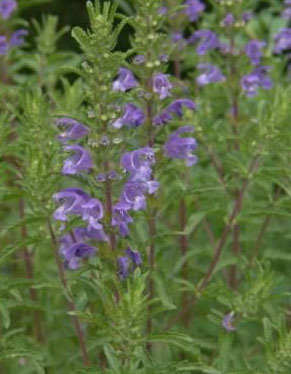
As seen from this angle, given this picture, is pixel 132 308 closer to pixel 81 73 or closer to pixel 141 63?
pixel 81 73

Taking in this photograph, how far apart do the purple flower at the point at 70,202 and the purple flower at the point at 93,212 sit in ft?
0.17

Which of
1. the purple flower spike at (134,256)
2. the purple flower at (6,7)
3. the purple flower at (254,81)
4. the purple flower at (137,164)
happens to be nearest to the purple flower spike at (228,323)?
the purple flower spike at (134,256)

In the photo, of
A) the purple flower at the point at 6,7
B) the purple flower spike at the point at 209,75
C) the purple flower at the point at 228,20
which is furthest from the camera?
the purple flower at the point at 6,7

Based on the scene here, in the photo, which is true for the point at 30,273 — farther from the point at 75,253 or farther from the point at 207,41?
Result: the point at 207,41

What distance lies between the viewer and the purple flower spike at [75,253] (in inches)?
119

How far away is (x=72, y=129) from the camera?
2.84 metres

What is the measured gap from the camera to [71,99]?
394 centimetres

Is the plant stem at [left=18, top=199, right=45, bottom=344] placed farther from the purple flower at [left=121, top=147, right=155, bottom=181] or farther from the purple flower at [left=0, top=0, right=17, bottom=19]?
the purple flower at [left=0, top=0, right=17, bottom=19]

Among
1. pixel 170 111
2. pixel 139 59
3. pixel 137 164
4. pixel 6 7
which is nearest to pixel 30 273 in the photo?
pixel 170 111

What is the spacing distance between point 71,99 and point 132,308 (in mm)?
1668

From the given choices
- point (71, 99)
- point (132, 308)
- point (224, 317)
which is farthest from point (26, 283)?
point (71, 99)

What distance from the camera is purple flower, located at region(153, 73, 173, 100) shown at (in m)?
3.09

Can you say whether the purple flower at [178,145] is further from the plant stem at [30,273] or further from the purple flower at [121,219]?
the plant stem at [30,273]

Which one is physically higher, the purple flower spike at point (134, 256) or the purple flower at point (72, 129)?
the purple flower at point (72, 129)
